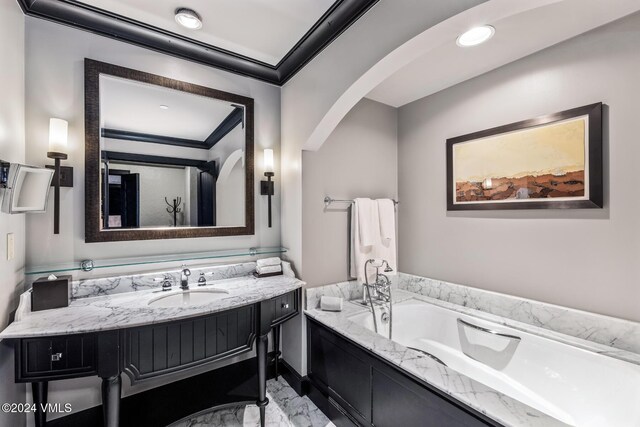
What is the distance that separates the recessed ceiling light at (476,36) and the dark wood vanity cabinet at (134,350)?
204cm

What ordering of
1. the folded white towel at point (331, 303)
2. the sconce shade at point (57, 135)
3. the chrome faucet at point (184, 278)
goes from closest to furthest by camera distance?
1. the sconce shade at point (57, 135)
2. the chrome faucet at point (184, 278)
3. the folded white towel at point (331, 303)

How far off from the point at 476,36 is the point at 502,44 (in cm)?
28

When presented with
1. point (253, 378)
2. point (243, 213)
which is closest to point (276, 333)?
point (253, 378)

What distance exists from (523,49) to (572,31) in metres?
0.25

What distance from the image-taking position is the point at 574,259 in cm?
179

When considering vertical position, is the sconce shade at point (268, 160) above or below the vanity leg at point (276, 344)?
above

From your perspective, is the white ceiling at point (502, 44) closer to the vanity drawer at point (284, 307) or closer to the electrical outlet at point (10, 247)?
the vanity drawer at point (284, 307)

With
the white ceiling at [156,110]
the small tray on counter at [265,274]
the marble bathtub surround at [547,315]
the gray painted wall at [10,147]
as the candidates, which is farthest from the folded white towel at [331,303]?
the gray painted wall at [10,147]

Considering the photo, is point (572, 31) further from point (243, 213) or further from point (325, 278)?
point (243, 213)

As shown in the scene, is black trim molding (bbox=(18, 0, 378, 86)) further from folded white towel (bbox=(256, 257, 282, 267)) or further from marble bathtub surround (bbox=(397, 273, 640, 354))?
marble bathtub surround (bbox=(397, 273, 640, 354))

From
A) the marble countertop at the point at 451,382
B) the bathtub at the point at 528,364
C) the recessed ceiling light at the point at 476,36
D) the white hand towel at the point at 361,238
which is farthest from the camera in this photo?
the white hand towel at the point at 361,238

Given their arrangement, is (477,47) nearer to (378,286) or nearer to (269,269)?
(378,286)

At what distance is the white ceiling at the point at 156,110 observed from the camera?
1.81 meters

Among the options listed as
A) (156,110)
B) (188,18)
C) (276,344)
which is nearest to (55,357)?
(276,344)
